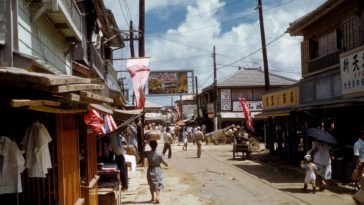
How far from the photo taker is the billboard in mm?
55750

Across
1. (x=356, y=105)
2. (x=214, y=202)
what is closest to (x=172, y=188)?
(x=214, y=202)

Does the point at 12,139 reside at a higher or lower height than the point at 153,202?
higher

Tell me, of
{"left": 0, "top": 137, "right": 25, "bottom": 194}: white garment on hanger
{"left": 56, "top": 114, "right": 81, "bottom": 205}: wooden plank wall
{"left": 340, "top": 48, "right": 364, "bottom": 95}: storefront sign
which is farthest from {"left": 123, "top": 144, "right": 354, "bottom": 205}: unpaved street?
{"left": 0, "top": 137, "right": 25, "bottom": 194}: white garment on hanger

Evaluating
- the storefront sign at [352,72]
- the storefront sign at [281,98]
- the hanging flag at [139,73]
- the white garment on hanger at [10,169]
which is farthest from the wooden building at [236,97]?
the white garment on hanger at [10,169]

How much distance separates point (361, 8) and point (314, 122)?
20.5 feet

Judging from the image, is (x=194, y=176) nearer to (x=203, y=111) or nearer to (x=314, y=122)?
(x=314, y=122)

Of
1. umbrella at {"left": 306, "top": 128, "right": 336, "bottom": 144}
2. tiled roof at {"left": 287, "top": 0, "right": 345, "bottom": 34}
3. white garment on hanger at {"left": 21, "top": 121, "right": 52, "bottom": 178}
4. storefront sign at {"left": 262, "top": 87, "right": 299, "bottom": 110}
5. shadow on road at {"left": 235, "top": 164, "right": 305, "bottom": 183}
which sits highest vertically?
tiled roof at {"left": 287, "top": 0, "right": 345, "bottom": 34}

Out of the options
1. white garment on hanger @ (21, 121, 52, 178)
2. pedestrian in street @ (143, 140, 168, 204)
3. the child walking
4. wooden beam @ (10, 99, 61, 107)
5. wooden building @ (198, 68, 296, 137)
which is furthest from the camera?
wooden building @ (198, 68, 296, 137)

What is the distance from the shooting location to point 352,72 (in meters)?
17.0

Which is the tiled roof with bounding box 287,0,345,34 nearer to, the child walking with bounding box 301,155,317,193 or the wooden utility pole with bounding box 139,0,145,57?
A: the child walking with bounding box 301,155,317,193

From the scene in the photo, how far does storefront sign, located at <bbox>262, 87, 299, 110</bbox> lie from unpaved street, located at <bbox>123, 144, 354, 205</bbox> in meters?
3.81

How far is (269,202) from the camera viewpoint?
549 inches

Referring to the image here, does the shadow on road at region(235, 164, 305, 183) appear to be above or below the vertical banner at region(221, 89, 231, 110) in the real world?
below

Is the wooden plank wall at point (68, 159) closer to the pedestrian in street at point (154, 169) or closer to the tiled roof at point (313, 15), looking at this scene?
the pedestrian in street at point (154, 169)
